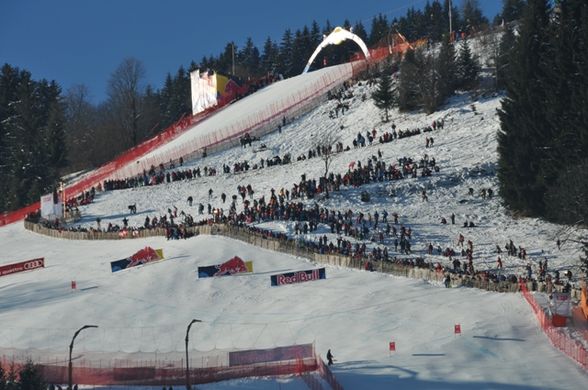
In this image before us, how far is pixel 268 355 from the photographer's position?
106ft

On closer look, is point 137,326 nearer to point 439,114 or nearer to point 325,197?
point 325,197

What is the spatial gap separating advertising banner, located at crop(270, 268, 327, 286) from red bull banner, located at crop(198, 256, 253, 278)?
2.34 m

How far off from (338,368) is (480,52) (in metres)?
57.7

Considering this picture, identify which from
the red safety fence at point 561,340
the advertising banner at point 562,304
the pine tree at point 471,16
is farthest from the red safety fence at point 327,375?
the pine tree at point 471,16

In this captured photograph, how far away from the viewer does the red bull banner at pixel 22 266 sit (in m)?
49.6

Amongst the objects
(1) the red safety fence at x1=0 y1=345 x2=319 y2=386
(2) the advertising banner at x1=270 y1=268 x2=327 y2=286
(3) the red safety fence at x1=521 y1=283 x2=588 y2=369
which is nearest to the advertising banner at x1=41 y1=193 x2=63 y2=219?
(2) the advertising banner at x1=270 y1=268 x2=327 y2=286

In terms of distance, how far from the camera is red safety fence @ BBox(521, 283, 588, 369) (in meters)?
31.7

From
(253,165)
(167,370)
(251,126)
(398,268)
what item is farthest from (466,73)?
(167,370)

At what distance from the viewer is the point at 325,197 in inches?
2157

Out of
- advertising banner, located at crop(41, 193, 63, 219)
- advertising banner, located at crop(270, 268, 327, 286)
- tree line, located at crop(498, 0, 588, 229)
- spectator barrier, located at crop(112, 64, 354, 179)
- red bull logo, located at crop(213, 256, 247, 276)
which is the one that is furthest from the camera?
spectator barrier, located at crop(112, 64, 354, 179)

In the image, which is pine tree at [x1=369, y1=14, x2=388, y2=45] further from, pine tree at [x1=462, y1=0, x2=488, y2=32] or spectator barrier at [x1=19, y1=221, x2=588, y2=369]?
spectator barrier at [x1=19, y1=221, x2=588, y2=369]

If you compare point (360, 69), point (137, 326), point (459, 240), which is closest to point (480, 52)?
point (360, 69)

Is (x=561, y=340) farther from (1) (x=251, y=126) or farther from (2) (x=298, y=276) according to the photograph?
(1) (x=251, y=126)

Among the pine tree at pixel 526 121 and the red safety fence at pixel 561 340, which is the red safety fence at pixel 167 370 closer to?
the red safety fence at pixel 561 340
